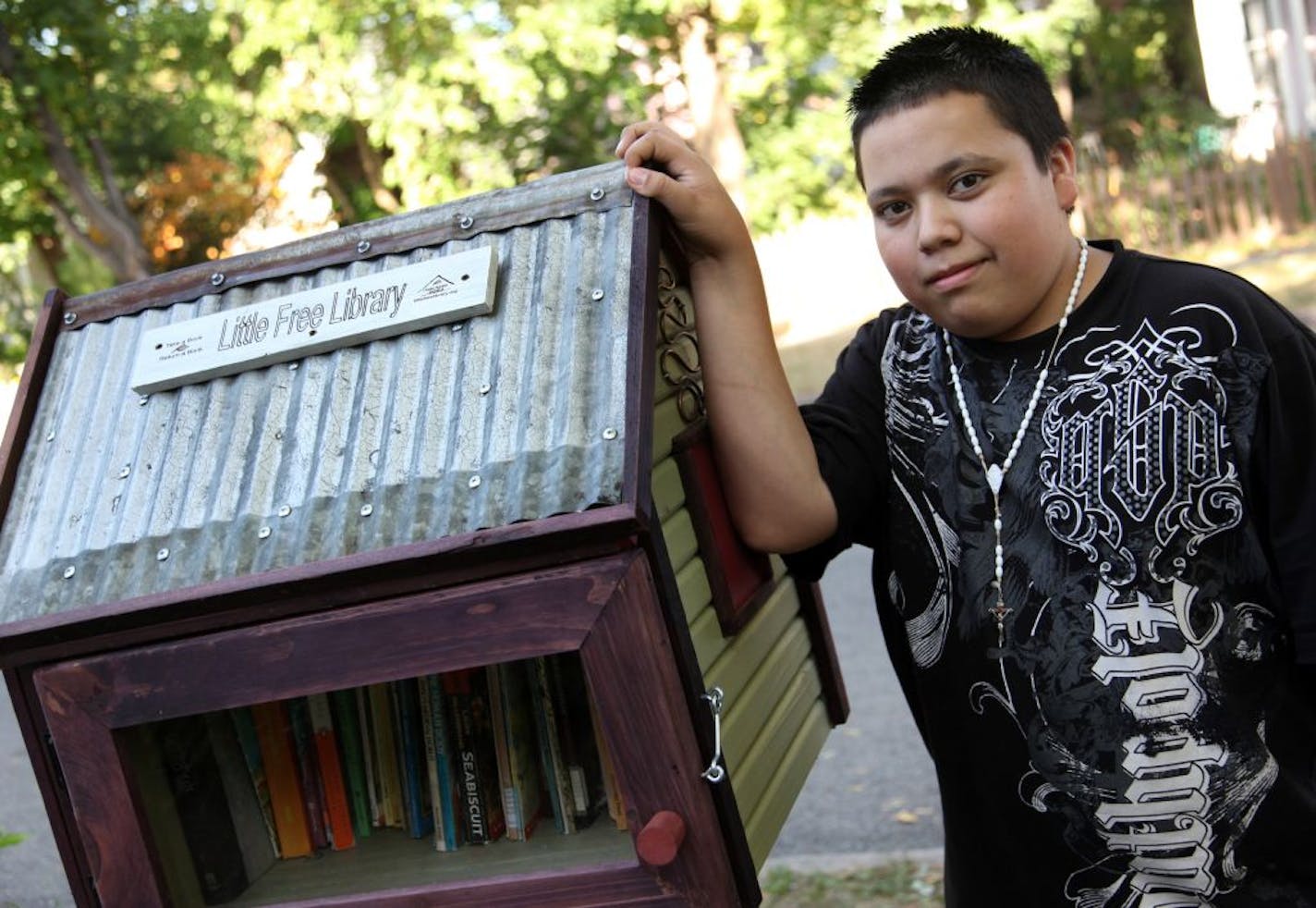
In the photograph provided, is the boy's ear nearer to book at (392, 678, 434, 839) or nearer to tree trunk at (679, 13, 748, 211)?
book at (392, 678, 434, 839)

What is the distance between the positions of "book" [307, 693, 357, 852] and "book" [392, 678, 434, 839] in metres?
0.09

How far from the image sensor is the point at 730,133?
13.7 m

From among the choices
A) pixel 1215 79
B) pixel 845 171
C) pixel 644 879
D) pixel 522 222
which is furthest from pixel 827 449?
pixel 1215 79

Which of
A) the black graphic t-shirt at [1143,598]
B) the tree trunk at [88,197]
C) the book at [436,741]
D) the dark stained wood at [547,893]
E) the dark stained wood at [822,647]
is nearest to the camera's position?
the dark stained wood at [547,893]

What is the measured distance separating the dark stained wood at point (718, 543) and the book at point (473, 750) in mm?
343

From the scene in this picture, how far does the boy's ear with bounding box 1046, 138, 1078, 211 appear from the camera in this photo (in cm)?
186

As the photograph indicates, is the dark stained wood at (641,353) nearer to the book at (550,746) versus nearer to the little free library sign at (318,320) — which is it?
the little free library sign at (318,320)

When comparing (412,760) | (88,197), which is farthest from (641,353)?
(88,197)

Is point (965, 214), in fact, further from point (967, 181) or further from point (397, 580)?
point (397, 580)

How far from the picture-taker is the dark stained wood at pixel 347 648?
1.49m

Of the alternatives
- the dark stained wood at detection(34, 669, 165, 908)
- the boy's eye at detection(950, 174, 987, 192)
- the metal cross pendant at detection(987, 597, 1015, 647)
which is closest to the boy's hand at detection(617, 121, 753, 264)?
the boy's eye at detection(950, 174, 987, 192)

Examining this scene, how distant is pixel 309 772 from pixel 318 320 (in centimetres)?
65

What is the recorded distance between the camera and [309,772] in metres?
1.95

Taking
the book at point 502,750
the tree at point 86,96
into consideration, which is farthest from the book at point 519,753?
the tree at point 86,96
